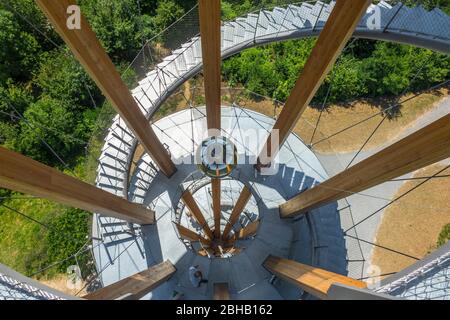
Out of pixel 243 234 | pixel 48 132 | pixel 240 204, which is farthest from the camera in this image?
pixel 48 132

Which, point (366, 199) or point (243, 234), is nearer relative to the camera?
point (243, 234)

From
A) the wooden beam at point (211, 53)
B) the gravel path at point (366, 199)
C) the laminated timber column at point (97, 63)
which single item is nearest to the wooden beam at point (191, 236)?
the laminated timber column at point (97, 63)

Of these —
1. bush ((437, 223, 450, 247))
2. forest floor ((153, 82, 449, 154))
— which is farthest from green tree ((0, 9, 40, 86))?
bush ((437, 223, 450, 247))

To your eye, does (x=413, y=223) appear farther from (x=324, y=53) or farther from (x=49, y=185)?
(x=49, y=185)

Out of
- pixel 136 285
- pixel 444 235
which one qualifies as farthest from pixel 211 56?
pixel 444 235

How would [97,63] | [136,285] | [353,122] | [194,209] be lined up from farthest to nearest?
[353,122] < [194,209] < [136,285] < [97,63]
